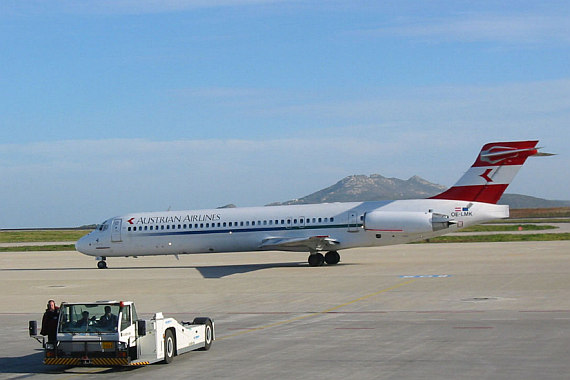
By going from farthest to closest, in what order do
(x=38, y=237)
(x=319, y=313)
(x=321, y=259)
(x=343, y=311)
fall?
(x=38, y=237)
(x=321, y=259)
(x=343, y=311)
(x=319, y=313)

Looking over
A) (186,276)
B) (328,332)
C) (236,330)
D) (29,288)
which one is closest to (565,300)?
(328,332)

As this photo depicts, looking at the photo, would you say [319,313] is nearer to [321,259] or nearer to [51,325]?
[51,325]

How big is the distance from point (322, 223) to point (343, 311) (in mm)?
17296

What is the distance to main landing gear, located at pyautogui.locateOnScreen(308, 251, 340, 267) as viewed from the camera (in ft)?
130

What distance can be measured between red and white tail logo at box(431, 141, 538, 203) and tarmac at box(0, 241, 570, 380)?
3.30 metres

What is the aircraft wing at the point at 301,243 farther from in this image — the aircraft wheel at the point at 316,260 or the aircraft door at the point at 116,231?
the aircraft door at the point at 116,231

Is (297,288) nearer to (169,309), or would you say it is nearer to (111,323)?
(169,309)

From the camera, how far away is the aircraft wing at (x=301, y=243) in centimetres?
3878

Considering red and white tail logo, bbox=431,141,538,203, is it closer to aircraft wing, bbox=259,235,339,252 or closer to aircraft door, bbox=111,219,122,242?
aircraft wing, bbox=259,235,339,252

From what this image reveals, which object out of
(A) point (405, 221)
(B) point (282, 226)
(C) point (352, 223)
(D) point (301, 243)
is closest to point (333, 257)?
(D) point (301, 243)

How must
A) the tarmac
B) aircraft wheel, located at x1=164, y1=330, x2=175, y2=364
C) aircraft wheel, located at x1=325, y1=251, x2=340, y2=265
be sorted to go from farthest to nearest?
aircraft wheel, located at x1=325, y1=251, x2=340, y2=265, aircraft wheel, located at x1=164, y1=330, x2=175, y2=364, the tarmac

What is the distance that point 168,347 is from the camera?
48.1ft

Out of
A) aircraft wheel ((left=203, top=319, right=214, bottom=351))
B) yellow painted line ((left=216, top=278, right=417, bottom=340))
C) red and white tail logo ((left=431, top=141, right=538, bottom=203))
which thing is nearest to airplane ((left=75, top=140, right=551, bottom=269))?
red and white tail logo ((left=431, top=141, right=538, bottom=203))

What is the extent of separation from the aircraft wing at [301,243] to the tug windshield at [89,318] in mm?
24643
